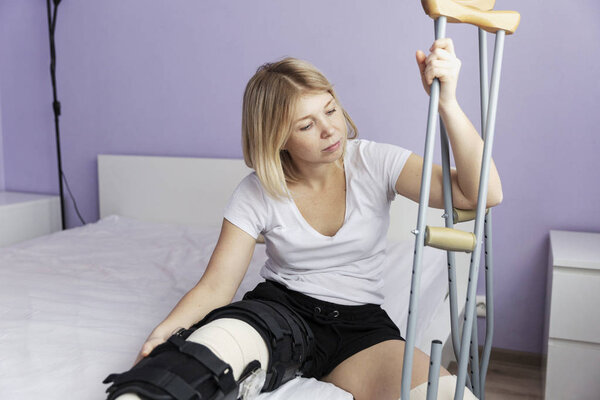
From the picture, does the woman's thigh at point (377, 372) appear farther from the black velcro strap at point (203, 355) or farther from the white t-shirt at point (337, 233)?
the black velcro strap at point (203, 355)

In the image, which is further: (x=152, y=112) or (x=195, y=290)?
(x=152, y=112)

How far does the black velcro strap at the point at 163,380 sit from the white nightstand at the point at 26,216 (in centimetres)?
220

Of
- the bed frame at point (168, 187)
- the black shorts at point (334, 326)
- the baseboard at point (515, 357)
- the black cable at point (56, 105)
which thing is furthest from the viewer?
the black cable at point (56, 105)

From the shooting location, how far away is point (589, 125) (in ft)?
6.89

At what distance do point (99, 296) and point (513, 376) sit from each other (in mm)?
1525

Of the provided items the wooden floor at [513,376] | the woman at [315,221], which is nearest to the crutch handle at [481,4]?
the woman at [315,221]

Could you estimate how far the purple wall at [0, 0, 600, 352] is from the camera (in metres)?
2.12

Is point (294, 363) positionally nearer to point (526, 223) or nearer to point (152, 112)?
point (526, 223)

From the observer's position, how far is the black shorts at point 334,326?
46.1 inches

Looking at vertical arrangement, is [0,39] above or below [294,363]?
above

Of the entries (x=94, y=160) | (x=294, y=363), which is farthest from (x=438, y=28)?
(x=94, y=160)

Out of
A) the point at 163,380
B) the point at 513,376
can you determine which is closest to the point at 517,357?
the point at 513,376

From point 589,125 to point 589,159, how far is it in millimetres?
124

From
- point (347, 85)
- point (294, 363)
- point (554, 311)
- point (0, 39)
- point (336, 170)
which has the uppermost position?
point (0, 39)
